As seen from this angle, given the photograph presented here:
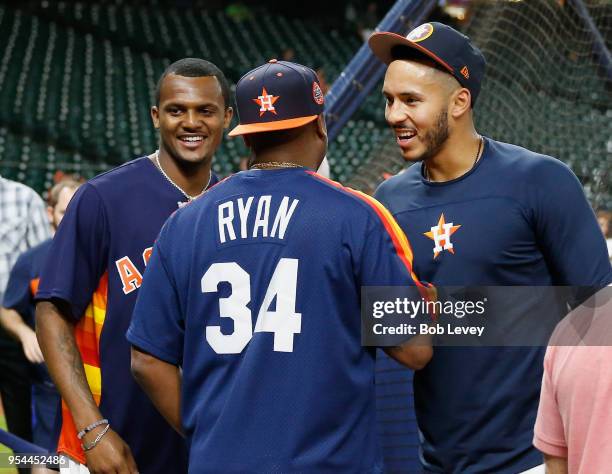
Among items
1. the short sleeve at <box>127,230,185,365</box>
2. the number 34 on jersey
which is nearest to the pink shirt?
the number 34 on jersey

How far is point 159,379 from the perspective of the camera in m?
2.40

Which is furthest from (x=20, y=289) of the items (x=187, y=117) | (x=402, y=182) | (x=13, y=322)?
(x=402, y=182)

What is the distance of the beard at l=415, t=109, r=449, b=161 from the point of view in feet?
9.09

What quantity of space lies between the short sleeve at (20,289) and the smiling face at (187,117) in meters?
2.08

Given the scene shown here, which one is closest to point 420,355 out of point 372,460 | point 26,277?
point 372,460

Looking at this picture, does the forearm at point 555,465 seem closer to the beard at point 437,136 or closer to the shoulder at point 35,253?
the beard at point 437,136

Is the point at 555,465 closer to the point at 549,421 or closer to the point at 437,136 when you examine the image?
the point at 549,421

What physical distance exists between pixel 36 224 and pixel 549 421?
414 cm

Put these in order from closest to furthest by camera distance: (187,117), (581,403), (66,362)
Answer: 1. (581,403)
2. (66,362)
3. (187,117)

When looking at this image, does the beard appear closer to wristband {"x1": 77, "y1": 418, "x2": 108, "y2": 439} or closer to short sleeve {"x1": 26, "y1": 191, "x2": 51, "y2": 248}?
Result: wristband {"x1": 77, "y1": 418, "x2": 108, "y2": 439}

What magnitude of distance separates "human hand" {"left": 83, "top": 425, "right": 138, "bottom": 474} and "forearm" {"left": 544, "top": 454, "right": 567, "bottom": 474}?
1133 millimetres

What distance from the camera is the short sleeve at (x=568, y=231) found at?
2.57m

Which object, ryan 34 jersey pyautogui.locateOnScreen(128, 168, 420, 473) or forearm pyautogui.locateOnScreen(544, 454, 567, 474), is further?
ryan 34 jersey pyautogui.locateOnScreen(128, 168, 420, 473)

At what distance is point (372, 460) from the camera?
7.47ft
